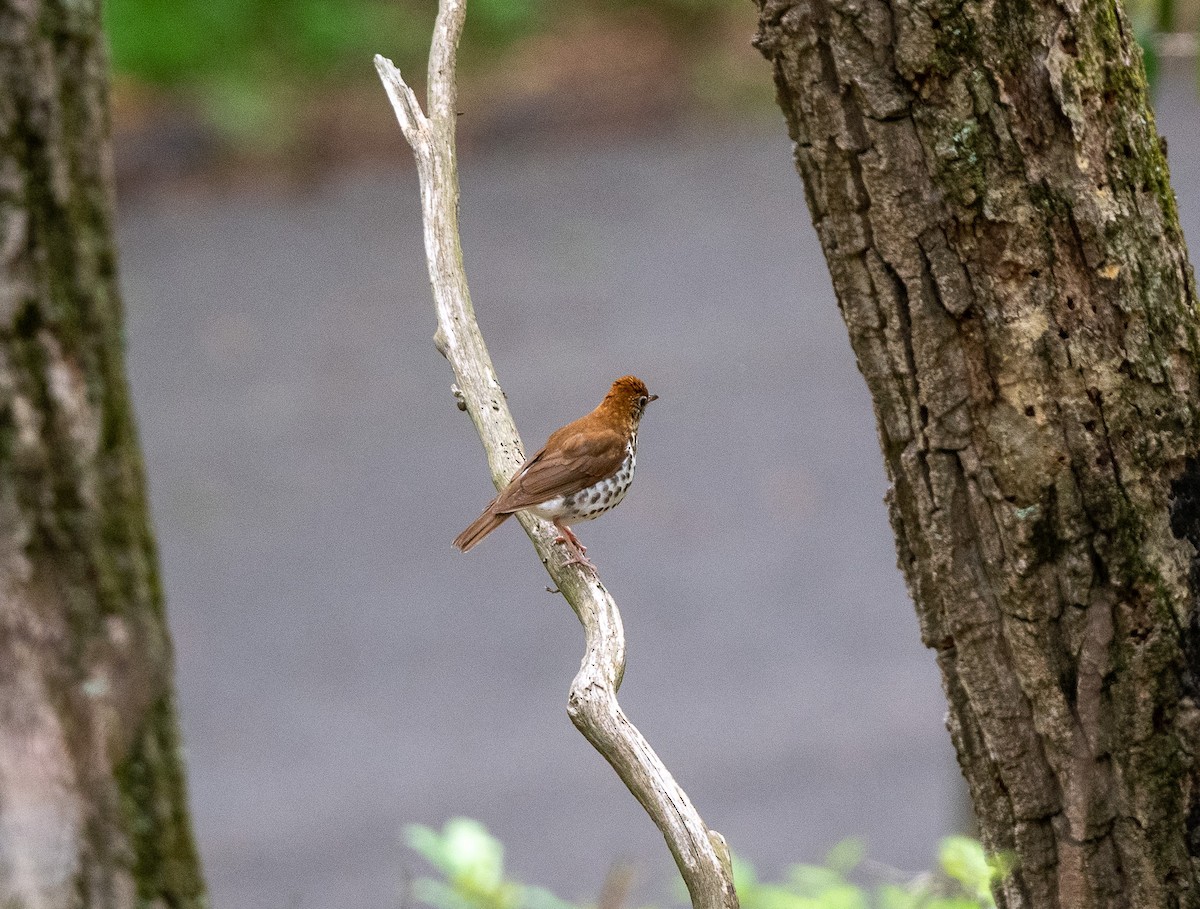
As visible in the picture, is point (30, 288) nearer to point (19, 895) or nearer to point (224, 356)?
point (19, 895)

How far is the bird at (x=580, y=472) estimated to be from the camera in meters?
4.05

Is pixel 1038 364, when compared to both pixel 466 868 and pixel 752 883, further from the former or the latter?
pixel 466 868

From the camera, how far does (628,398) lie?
179 inches

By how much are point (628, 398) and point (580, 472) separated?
356 millimetres

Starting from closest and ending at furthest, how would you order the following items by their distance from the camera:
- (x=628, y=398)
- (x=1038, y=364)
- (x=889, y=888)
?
(x=1038, y=364) → (x=889, y=888) → (x=628, y=398)

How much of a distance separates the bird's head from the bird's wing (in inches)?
4.4

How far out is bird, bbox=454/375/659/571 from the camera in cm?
405

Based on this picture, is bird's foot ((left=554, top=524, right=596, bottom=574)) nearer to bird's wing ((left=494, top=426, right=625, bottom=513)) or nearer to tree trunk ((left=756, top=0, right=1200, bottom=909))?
bird's wing ((left=494, top=426, right=625, bottom=513))

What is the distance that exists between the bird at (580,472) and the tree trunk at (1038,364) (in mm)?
1344

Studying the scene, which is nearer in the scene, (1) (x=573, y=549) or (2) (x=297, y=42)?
(1) (x=573, y=549)

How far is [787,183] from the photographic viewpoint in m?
11.7

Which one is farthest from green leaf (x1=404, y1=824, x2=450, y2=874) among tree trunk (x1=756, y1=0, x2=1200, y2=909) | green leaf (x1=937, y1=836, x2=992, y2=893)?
tree trunk (x1=756, y1=0, x2=1200, y2=909)

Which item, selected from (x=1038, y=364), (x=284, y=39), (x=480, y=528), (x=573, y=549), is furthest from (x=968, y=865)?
(x=284, y=39)

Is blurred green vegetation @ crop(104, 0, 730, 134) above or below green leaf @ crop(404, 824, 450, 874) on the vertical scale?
above
